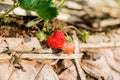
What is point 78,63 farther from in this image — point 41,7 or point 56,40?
point 41,7

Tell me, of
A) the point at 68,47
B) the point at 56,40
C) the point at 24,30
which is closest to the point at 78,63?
the point at 68,47

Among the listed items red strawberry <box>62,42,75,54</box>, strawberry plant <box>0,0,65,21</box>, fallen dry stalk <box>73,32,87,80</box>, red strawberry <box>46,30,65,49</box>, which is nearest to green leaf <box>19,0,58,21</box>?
strawberry plant <box>0,0,65,21</box>

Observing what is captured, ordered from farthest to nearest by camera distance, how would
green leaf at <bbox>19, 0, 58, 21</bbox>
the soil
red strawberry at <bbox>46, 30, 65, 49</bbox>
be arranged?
the soil < red strawberry at <bbox>46, 30, 65, 49</bbox> < green leaf at <bbox>19, 0, 58, 21</bbox>

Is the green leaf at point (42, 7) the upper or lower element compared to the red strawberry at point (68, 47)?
upper

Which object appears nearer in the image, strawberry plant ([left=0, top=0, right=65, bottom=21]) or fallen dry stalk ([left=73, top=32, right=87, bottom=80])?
strawberry plant ([left=0, top=0, right=65, bottom=21])

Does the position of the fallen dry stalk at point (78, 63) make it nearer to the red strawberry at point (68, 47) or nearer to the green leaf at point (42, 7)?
the red strawberry at point (68, 47)

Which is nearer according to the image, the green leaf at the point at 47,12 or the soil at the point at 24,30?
the green leaf at the point at 47,12

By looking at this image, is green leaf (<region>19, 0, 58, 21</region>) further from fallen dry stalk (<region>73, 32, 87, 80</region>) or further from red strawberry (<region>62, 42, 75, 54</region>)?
fallen dry stalk (<region>73, 32, 87, 80</region>)

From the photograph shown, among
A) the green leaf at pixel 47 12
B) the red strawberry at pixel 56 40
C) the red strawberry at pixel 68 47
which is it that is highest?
the green leaf at pixel 47 12

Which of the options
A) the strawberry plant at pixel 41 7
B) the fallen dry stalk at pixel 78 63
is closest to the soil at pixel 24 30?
the fallen dry stalk at pixel 78 63
